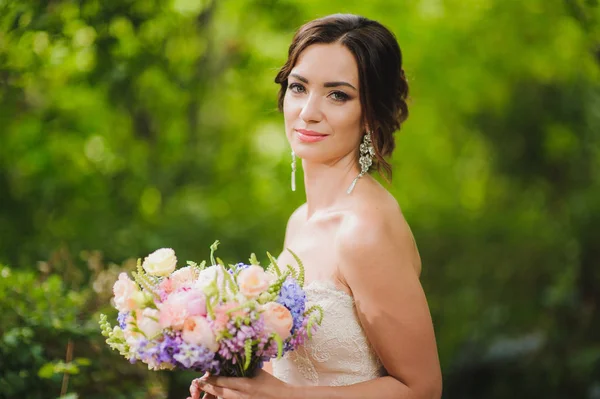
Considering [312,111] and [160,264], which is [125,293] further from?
[312,111]

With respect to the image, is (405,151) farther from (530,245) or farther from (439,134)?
(530,245)

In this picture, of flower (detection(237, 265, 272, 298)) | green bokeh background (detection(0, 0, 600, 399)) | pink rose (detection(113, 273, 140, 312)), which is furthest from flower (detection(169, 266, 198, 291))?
green bokeh background (detection(0, 0, 600, 399))

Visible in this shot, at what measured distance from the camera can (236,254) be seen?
6855mm

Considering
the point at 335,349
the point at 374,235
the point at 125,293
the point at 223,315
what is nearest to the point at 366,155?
the point at 374,235

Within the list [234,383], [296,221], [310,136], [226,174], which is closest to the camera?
[234,383]

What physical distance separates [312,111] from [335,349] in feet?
2.94

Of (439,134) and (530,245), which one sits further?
(439,134)

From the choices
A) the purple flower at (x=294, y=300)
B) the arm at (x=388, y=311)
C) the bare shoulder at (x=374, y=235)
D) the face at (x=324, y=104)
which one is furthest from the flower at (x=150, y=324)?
the face at (x=324, y=104)

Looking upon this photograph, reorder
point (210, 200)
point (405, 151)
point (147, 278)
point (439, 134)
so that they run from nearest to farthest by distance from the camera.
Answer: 1. point (147, 278)
2. point (210, 200)
3. point (405, 151)
4. point (439, 134)

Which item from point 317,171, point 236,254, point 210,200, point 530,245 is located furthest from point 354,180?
point 530,245

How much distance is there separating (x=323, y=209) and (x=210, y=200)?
4.69 meters

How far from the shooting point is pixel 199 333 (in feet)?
8.11

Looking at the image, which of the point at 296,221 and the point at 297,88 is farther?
the point at 296,221

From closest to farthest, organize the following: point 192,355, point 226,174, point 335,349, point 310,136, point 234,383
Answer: point 192,355 < point 234,383 < point 335,349 < point 310,136 < point 226,174
